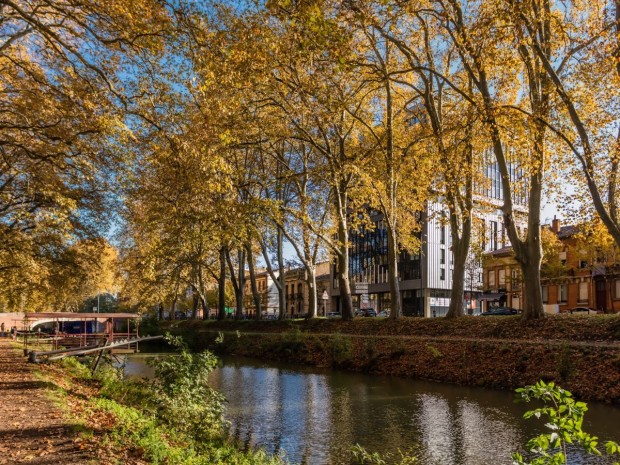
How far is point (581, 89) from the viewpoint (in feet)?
58.2

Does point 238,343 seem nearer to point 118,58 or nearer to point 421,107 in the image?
point 421,107

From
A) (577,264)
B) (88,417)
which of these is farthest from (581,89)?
(577,264)

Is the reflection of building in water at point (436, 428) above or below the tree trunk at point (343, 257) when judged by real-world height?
below

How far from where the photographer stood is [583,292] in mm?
54938

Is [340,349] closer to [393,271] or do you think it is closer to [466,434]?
[393,271]

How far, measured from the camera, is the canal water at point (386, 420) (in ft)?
35.1

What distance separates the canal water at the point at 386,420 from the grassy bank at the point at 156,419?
1234 mm

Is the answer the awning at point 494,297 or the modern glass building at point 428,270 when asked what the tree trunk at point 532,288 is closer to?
the modern glass building at point 428,270

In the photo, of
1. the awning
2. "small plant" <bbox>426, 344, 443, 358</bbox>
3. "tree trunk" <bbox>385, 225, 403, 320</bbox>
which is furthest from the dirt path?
the awning

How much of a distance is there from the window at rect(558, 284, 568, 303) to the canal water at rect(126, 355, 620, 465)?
4200cm

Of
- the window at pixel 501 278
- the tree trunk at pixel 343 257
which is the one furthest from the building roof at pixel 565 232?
the tree trunk at pixel 343 257

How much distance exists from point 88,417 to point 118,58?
7.96 metres

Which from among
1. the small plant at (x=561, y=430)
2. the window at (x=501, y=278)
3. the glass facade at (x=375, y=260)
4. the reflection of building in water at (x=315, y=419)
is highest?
the glass facade at (x=375, y=260)

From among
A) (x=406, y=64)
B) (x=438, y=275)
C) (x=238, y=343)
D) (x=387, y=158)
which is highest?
(x=406, y=64)
